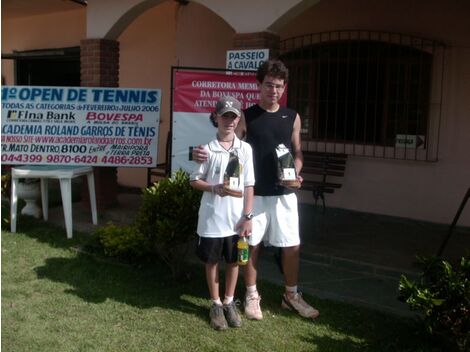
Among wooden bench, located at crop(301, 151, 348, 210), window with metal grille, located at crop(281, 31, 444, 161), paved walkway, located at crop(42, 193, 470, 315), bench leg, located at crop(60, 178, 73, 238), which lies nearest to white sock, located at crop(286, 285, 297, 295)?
paved walkway, located at crop(42, 193, 470, 315)

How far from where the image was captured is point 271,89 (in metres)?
3.63

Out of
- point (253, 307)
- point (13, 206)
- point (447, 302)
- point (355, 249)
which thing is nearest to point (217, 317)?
point (253, 307)

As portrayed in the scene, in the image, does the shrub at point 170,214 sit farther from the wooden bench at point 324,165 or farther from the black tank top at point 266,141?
the wooden bench at point 324,165

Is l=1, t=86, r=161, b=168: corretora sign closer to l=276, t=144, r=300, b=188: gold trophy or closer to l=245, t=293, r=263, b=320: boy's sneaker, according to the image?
l=245, t=293, r=263, b=320: boy's sneaker

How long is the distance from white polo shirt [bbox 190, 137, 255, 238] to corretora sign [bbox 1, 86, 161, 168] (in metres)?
2.87

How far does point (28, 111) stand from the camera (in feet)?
20.7

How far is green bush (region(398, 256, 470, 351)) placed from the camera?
3078mm

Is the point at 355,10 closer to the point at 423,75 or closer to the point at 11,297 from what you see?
the point at 423,75

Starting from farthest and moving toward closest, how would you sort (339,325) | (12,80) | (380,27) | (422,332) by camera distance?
1. (12,80)
2. (380,27)
3. (339,325)
4. (422,332)

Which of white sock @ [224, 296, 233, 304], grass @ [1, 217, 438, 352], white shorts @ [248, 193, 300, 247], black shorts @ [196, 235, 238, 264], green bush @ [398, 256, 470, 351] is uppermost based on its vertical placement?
white shorts @ [248, 193, 300, 247]

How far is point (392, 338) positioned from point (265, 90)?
74.2 inches

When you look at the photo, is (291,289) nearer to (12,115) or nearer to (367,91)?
(367,91)

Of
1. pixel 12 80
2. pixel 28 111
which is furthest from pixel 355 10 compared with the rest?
pixel 12 80

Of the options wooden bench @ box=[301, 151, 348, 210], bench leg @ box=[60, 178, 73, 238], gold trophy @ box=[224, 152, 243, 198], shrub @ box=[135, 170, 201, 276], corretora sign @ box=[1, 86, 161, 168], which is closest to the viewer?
gold trophy @ box=[224, 152, 243, 198]
